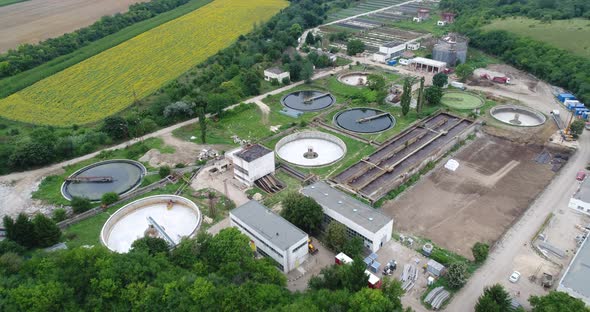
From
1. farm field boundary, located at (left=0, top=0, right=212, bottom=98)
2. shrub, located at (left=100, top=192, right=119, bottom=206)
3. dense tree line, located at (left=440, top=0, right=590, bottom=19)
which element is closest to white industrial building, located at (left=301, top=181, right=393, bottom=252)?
shrub, located at (left=100, top=192, right=119, bottom=206)

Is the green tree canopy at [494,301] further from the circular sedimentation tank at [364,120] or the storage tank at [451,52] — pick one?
the storage tank at [451,52]

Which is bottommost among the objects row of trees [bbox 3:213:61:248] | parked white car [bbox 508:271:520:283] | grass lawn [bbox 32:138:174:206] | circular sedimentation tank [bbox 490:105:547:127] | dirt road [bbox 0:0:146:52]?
circular sedimentation tank [bbox 490:105:547:127]

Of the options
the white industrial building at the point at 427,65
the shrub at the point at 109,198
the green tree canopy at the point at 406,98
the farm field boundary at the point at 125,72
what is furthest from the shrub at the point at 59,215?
the white industrial building at the point at 427,65

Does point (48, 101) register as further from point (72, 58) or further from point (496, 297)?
point (496, 297)

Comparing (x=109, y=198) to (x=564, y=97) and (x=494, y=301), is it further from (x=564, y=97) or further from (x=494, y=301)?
(x=564, y=97)

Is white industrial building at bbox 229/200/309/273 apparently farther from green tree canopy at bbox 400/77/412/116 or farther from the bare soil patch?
green tree canopy at bbox 400/77/412/116

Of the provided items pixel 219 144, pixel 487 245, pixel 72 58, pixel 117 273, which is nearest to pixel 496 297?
pixel 487 245
